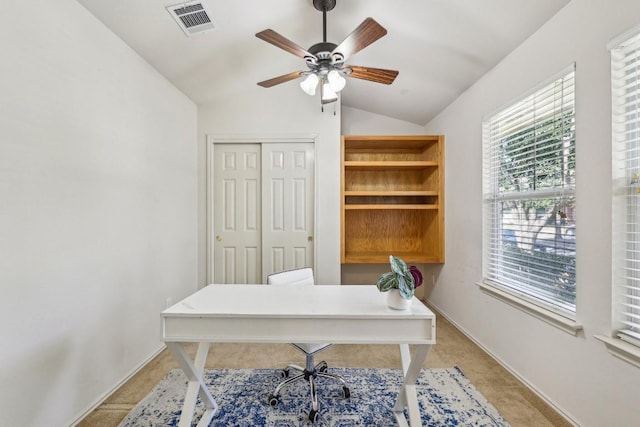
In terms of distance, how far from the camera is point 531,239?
2.05 metres

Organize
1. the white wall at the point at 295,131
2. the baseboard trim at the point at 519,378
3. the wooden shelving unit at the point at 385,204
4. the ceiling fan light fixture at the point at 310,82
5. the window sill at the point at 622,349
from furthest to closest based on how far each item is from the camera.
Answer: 1. the wooden shelving unit at the point at 385,204
2. the white wall at the point at 295,131
3. the ceiling fan light fixture at the point at 310,82
4. the baseboard trim at the point at 519,378
5. the window sill at the point at 622,349

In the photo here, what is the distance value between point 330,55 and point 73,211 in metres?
1.86

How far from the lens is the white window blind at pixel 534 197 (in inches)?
68.5

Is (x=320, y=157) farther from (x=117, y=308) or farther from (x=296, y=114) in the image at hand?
(x=117, y=308)

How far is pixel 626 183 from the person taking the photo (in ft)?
4.57

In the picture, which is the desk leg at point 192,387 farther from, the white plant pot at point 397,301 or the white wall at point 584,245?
the white wall at point 584,245

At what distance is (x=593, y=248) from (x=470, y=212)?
4.22 feet

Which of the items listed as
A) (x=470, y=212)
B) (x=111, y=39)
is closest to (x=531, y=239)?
(x=470, y=212)

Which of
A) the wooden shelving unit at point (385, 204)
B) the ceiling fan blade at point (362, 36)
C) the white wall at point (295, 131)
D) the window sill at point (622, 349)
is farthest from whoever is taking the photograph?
the wooden shelving unit at point (385, 204)

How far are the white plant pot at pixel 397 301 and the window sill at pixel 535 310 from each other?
1.01m

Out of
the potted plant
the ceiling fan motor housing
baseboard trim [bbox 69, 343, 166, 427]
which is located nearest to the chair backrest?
the potted plant

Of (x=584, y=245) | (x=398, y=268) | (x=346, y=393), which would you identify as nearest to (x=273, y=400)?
(x=346, y=393)

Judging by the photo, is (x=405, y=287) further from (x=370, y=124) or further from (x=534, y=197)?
(x=370, y=124)

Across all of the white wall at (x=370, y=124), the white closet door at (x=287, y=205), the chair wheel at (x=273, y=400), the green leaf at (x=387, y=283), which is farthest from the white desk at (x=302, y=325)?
the white wall at (x=370, y=124)
